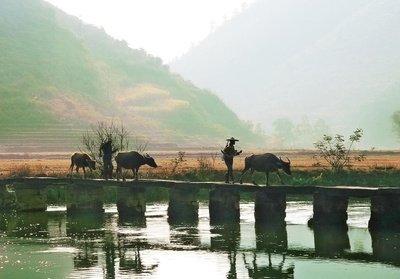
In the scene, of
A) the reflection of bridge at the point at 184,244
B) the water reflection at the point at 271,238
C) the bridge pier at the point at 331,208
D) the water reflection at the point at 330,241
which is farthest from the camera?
the bridge pier at the point at 331,208

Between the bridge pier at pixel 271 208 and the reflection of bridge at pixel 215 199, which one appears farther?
the bridge pier at pixel 271 208

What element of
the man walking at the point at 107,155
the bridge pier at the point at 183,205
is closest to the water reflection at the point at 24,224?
the man walking at the point at 107,155

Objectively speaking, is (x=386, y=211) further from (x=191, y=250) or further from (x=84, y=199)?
(x=84, y=199)

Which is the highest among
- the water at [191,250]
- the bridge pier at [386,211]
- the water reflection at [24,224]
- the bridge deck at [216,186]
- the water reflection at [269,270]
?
the bridge deck at [216,186]

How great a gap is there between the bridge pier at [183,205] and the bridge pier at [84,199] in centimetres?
612

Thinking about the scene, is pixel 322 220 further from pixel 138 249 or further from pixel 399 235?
pixel 138 249

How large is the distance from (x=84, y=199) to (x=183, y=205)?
297 inches

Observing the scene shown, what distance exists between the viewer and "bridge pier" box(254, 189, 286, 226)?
3975cm

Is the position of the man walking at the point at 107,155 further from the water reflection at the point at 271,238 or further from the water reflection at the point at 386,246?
the water reflection at the point at 386,246

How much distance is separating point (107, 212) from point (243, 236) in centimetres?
1464

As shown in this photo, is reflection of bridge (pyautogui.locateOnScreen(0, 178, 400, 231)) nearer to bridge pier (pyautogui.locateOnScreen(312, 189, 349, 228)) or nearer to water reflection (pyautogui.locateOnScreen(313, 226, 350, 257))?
bridge pier (pyautogui.locateOnScreen(312, 189, 349, 228))

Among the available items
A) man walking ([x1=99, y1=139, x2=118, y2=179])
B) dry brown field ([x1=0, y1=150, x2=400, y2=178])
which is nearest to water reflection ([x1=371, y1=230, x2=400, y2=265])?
man walking ([x1=99, y1=139, x2=118, y2=179])

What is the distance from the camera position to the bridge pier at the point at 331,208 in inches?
1484

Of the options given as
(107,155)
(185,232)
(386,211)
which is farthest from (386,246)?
(107,155)
